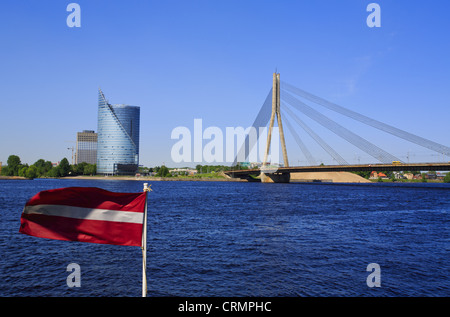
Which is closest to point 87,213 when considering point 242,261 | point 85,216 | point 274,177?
point 85,216

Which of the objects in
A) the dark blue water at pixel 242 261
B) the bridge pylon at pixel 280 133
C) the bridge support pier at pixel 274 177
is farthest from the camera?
the bridge support pier at pixel 274 177

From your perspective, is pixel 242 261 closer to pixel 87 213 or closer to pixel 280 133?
pixel 87 213

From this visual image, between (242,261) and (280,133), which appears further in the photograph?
(280,133)

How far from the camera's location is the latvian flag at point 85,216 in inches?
295

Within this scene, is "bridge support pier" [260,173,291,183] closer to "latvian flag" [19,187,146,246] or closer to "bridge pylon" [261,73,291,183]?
"bridge pylon" [261,73,291,183]

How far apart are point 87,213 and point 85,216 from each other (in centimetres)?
7

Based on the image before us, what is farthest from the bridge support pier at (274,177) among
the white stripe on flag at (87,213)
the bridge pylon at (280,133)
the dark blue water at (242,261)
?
the white stripe on flag at (87,213)

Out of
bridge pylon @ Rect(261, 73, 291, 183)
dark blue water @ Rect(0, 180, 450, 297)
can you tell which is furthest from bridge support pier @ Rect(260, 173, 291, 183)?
dark blue water @ Rect(0, 180, 450, 297)

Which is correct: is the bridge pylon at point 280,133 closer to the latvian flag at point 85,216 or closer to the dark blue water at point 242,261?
the dark blue water at point 242,261

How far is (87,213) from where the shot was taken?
7.67 meters

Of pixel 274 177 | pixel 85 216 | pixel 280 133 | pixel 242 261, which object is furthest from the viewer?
pixel 274 177
